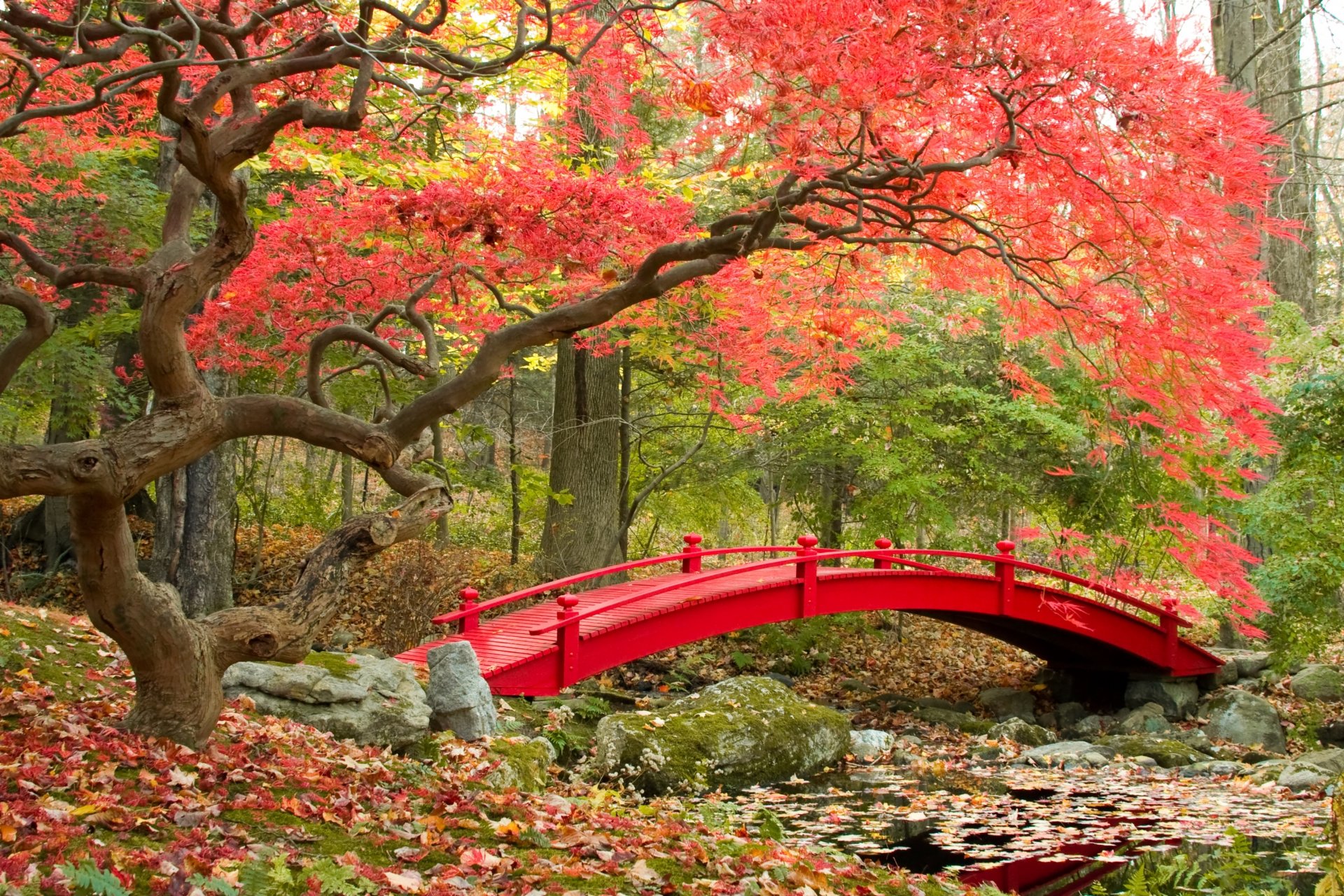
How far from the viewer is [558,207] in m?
8.05

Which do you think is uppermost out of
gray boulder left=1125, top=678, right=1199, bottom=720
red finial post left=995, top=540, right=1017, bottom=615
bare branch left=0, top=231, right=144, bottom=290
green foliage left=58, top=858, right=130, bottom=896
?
bare branch left=0, top=231, right=144, bottom=290

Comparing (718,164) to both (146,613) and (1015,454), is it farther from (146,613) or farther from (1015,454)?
(1015,454)

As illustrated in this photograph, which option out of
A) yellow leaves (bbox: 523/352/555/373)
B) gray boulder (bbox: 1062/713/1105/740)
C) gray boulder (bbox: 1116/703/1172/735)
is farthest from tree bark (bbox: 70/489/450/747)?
gray boulder (bbox: 1116/703/1172/735)

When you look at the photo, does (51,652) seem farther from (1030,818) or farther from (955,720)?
(955,720)

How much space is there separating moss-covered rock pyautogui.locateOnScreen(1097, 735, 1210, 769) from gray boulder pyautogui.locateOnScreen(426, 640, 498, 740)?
6951 mm

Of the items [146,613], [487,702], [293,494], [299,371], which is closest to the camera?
[146,613]

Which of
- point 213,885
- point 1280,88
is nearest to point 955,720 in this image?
point 1280,88

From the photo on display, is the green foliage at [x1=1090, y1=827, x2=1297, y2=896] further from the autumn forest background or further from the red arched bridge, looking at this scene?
the red arched bridge

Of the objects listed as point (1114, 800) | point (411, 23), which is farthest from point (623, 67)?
point (1114, 800)

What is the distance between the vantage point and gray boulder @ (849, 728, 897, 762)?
10289 mm

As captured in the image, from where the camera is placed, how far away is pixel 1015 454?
14438 millimetres

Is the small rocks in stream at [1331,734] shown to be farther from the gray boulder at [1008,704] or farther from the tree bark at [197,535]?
the tree bark at [197,535]

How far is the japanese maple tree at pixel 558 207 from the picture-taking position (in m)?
4.92

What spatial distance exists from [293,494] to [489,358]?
→ 11930mm
